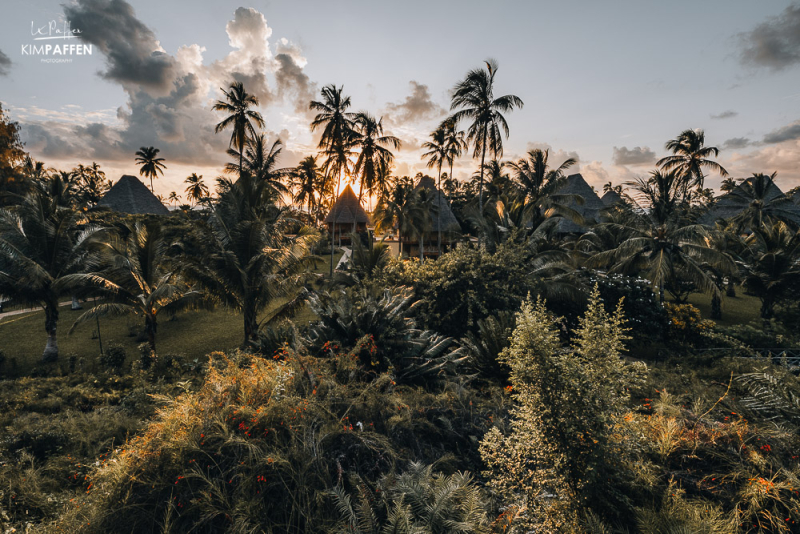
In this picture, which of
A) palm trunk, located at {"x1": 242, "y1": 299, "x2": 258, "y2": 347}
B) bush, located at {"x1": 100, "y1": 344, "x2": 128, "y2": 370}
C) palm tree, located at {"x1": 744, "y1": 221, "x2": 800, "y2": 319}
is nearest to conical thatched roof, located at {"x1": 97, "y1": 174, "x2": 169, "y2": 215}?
bush, located at {"x1": 100, "y1": 344, "x2": 128, "y2": 370}

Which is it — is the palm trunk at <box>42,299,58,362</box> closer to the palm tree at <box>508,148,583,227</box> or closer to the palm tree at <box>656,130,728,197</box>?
the palm tree at <box>508,148,583,227</box>

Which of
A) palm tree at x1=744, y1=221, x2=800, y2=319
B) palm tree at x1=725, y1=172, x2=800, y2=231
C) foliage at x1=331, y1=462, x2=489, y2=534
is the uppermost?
palm tree at x1=725, y1=172, x2=800, y2=231

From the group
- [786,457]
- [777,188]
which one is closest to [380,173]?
[786,457]

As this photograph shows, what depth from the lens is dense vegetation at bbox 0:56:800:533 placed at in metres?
3.01

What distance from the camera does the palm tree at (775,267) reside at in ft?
44.1

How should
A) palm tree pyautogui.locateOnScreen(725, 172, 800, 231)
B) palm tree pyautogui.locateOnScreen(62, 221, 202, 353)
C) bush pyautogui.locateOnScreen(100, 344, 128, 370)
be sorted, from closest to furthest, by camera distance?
palm tree pyautogui.locateOnScreen(62, 221, 202, 353), bush pyautogui.locateOnScreen(100, 344, 128, 370), palm tree pyautogui.locateOnScreen(725, 172, 800, 231)

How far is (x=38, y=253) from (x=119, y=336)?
5.81m

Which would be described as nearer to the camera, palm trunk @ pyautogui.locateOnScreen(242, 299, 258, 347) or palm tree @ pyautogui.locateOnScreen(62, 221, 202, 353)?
palm tree @ pyautogui.locateOnScreen(62, 221, 202, 353)

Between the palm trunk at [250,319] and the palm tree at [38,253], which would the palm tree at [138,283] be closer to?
the palm tree at [38,253]

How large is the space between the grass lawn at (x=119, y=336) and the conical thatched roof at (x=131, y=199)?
405 inches

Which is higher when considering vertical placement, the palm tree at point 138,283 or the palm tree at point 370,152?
the palm tree at point 370,152

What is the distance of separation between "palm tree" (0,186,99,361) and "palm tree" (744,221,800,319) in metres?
27.3

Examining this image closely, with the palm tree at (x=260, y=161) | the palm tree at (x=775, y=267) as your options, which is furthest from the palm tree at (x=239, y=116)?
the palm tree at (x=775, y=267)

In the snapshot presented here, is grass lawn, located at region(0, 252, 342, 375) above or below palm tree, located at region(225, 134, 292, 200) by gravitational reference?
below
